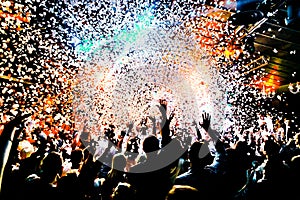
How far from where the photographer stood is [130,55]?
13.0 metres

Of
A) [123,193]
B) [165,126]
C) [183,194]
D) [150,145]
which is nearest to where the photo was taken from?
[183,194]

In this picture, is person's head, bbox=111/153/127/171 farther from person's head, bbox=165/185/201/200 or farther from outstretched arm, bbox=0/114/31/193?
person's head, bbox=165/185/201/200

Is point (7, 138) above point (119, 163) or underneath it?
above

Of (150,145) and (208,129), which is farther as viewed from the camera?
(208,129)

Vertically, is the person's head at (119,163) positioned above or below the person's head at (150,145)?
below

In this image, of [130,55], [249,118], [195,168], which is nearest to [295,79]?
[249,118]

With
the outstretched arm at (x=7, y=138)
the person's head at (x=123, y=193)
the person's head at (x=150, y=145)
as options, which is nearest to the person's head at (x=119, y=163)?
the person's head at (x=150, y=145)

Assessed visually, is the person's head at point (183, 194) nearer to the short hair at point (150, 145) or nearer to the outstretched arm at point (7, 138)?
the outstretched arm at point (7, 138)

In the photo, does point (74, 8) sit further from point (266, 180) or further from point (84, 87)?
point (266, 180)

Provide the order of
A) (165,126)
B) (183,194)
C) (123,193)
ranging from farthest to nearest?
(165,126)
(123,193)
(183,194)

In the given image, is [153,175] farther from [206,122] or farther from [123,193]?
[206,122]

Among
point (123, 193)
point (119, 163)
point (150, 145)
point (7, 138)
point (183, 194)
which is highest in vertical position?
point (7, 138)

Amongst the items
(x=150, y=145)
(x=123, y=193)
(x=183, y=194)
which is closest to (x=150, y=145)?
(x=150, y=145)

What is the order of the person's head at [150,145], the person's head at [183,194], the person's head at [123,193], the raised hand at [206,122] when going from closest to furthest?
the person's head at [183,194] → the person's head at [123,193] → the person's head at [150,145] → the raised hand at [206,122]
